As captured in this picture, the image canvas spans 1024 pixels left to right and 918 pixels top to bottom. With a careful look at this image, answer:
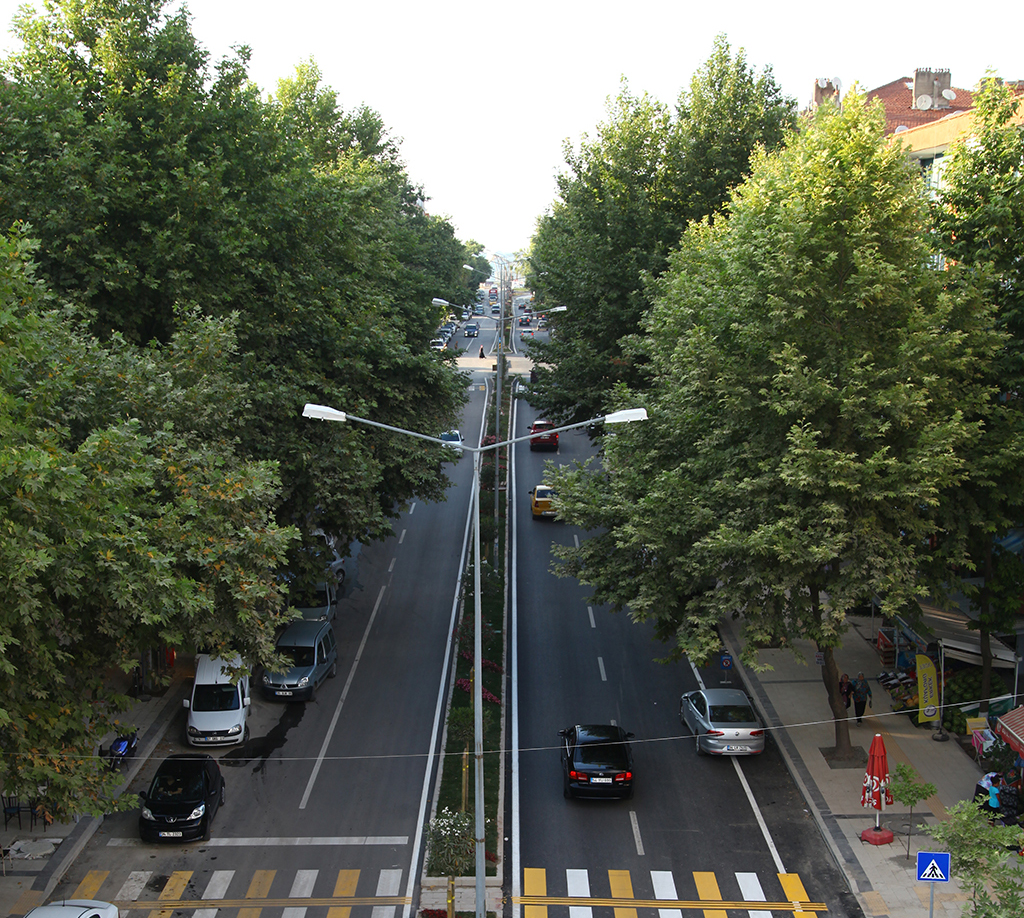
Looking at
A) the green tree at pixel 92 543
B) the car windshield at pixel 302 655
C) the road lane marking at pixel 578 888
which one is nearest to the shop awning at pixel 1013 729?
the road lane marking at pixel 578 888

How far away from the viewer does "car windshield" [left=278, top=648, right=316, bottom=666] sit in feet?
85.8

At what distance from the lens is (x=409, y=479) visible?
2719 cm

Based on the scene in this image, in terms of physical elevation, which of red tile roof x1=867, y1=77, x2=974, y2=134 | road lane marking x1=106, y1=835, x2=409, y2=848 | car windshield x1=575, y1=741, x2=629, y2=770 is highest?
red tile roof x1=867, y1=77, x2=974, y2=134

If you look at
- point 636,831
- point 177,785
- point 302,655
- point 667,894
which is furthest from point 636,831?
point 302,655

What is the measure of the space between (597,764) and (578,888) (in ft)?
10.7

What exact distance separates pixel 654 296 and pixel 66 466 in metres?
21.9

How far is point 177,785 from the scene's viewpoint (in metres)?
19.8

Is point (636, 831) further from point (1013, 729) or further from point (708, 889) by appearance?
point (1013, 729)

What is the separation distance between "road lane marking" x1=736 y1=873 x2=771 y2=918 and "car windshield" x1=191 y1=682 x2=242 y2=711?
12.7 m

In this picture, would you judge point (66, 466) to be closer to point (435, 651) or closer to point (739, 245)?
point (739, 245)

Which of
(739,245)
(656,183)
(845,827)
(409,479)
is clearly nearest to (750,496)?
(739,245)

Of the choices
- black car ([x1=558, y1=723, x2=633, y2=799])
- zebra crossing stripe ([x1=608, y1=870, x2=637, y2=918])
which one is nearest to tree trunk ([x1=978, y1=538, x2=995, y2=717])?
black car ([x1=558, y1=723, x2=633, y2=799])

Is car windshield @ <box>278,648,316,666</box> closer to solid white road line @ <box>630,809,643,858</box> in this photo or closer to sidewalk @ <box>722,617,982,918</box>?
solid white road line @ <box>630,809,643,858</box>

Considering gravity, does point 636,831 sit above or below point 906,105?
below
